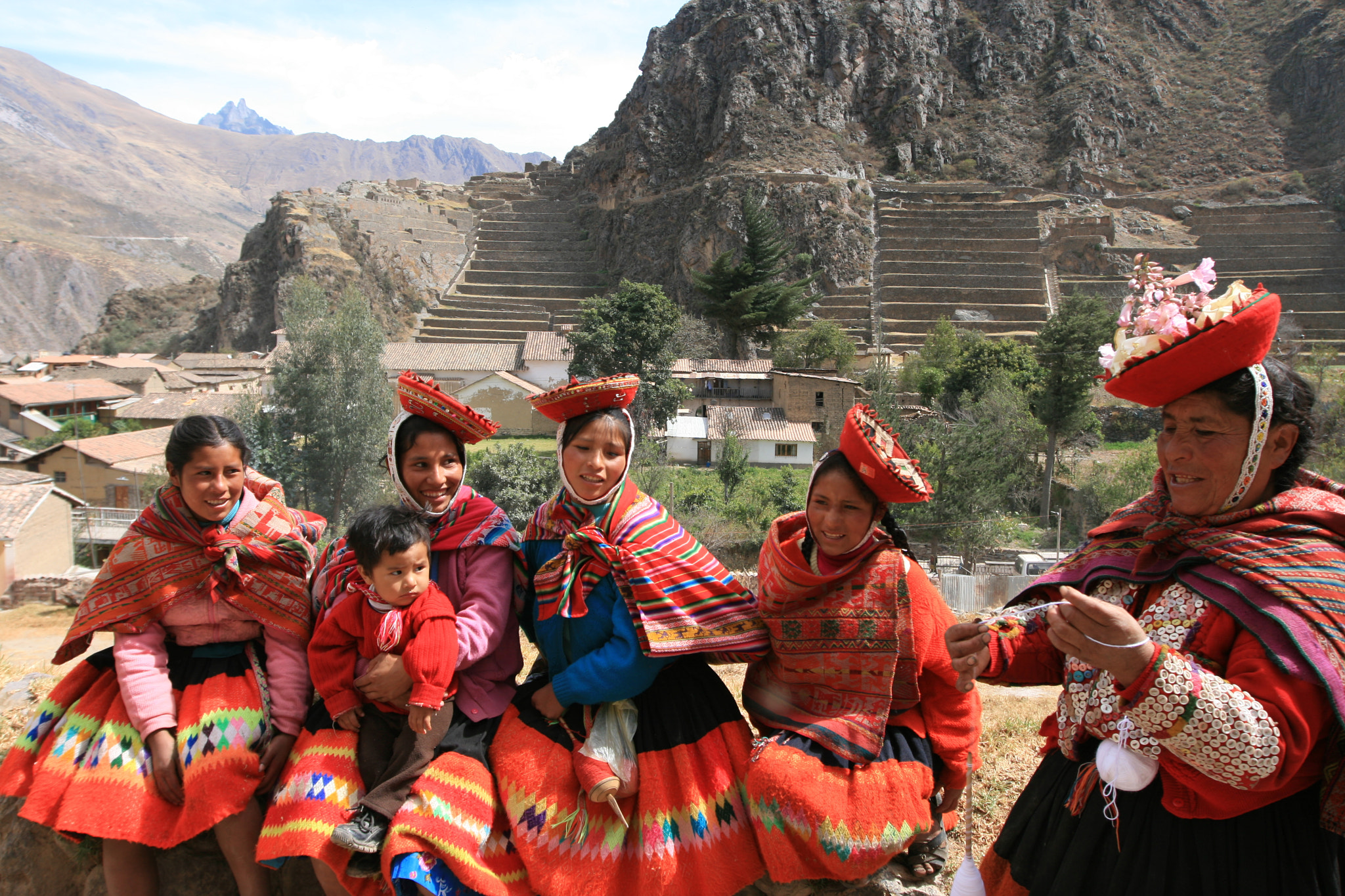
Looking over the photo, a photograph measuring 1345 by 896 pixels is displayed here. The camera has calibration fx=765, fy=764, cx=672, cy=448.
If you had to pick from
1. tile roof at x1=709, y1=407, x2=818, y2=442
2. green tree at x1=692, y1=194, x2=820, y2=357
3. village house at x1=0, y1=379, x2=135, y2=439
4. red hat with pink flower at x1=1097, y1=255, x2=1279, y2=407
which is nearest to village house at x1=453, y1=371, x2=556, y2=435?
tile roof at x1=709, y1=407, x2=818, y2=442

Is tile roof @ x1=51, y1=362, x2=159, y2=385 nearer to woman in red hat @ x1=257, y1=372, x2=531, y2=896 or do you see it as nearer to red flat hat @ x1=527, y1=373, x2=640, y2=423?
woman in red hat @ x1=257, y1=372, x2=531, y2=896

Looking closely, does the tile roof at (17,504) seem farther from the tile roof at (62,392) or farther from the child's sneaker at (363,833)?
the tile roof at (62,392)

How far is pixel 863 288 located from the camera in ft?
112

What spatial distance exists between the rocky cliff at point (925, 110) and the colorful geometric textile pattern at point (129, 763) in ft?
119

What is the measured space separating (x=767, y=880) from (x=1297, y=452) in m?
1.49

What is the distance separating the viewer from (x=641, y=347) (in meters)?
22.9

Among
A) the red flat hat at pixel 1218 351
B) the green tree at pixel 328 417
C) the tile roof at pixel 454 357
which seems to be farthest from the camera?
the tile roof at pixel 454 357

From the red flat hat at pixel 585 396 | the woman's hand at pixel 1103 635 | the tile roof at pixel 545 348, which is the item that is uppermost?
the red flat hat at pixel 585 396

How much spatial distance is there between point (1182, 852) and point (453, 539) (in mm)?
1806

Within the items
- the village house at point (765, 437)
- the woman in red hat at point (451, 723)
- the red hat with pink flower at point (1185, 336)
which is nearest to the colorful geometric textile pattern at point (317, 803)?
the woman in red hat at point (451, 723)

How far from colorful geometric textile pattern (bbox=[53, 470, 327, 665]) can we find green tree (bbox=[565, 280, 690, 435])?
19764mm

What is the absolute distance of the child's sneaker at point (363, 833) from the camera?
71.1 inches

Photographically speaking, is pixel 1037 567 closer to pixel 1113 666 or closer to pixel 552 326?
pixel 1113 666

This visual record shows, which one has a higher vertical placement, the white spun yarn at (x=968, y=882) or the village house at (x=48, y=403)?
the white spun yarn at (x=968, y=882)
